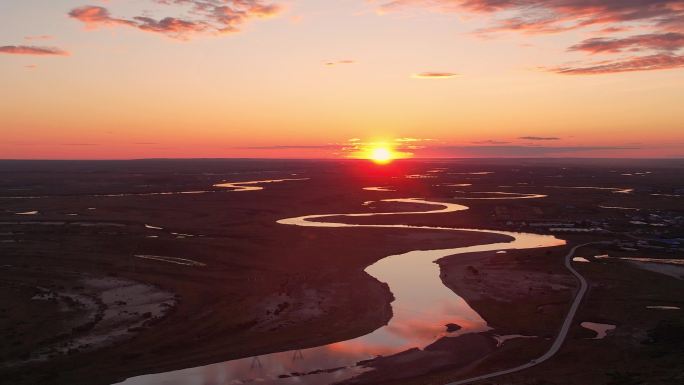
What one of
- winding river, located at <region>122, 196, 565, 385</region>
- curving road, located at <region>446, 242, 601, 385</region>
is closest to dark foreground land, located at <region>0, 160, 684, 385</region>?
curving road, located at <region>446, 242, 601, 385</region>

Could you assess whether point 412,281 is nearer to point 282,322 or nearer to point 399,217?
point 282,322

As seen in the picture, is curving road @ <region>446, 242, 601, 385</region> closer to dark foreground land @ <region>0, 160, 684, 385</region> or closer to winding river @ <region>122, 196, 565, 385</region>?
dark foreground land @ <region>0, 160, 684, 385</region>

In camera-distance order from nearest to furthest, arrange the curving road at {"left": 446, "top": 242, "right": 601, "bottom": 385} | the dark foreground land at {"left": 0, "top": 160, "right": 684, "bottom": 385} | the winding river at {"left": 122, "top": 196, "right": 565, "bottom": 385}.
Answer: the curving road at {"left": 446, "top": 242, "right": 601, "bottom": 385} → the winding river at {"left": 122, "top": 196, "right": 565, "bottom": 385} → the dark foreground land at {"left": 0, "top": 160, "right": 684, "bottom": 385}

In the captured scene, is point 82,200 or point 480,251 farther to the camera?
point 82,200

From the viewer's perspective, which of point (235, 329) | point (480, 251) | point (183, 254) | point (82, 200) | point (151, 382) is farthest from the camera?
point (82, 200)

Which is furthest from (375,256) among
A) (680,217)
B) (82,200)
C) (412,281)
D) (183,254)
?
(82,200)

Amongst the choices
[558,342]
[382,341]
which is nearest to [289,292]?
[382,341]
